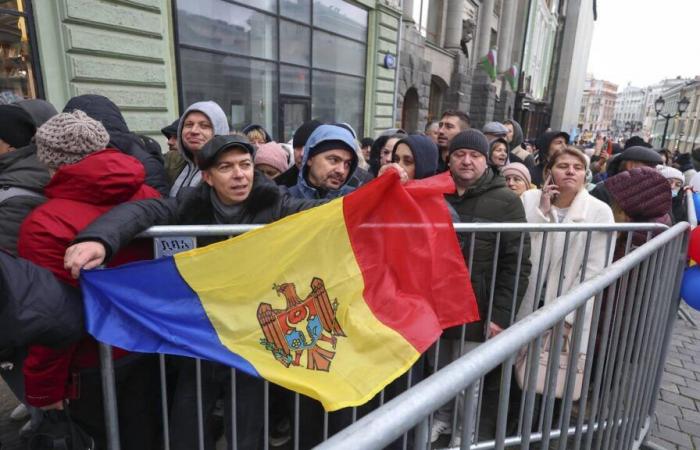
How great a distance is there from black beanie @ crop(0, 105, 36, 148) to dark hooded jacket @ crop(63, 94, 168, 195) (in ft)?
0.90

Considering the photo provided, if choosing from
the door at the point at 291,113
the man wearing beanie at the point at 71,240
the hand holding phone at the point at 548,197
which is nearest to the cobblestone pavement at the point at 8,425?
the man wearing beanie at the point at 71,240

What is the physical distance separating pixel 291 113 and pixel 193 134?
24.6ft

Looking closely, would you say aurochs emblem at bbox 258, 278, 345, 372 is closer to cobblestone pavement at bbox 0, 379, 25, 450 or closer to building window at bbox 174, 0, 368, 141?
cobblestone pavement at bbox 0, 379, 25, 450

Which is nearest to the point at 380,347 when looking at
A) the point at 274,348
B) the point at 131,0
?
the point at 274,348

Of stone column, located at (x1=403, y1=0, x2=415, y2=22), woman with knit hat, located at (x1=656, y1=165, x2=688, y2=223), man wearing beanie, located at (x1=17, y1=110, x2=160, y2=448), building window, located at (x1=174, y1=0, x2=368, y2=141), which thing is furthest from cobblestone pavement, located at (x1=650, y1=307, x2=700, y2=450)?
stone column, located at (x1=403, y1=0, x2=415, y2=22)

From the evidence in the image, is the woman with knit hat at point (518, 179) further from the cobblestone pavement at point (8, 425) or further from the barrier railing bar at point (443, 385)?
the cobblestone pavement at point (8, 425)

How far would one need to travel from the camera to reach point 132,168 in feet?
6.32

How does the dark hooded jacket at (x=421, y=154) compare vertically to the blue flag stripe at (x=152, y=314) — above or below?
above

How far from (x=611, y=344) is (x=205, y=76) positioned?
25.6ft

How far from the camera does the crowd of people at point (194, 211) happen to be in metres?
1.78

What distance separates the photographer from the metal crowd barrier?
88 cm

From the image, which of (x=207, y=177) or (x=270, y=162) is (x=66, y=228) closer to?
(x=207, y=177)

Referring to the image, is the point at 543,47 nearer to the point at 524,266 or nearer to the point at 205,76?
the point at 205,76

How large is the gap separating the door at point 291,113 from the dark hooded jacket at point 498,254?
792 cm
